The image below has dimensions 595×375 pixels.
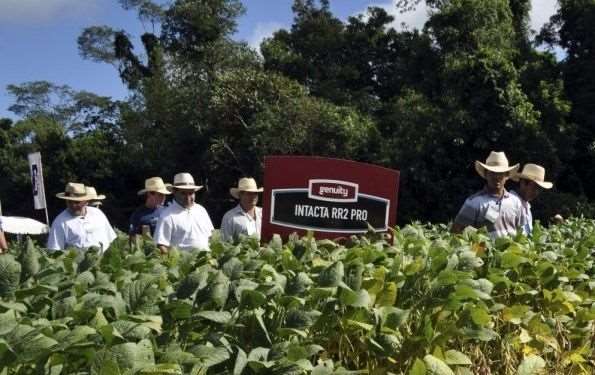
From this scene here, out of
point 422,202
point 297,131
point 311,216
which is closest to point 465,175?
point 422,202

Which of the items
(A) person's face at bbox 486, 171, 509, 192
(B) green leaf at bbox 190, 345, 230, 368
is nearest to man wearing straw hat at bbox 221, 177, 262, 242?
(A) person's face at bbox 486, 171, 509, 192

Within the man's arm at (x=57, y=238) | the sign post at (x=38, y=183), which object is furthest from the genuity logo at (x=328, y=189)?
the sign post at (x=38, y=183)

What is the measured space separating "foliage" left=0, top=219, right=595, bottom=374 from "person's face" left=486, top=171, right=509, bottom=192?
88.5 inches

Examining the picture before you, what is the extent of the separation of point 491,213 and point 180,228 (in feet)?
8.99

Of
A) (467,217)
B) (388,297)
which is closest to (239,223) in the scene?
(467,217)

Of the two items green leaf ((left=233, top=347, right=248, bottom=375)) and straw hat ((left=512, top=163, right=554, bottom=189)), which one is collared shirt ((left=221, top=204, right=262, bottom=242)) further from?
green leaf ((left=233, top=347, right=248, bottom=375))

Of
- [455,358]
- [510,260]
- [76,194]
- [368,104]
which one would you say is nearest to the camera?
[455,358]

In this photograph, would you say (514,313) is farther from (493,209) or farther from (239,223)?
(239,223)

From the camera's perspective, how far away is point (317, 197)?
4.60m

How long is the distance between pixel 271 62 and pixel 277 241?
26.3 m

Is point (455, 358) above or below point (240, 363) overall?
below

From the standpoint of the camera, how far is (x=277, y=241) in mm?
3721

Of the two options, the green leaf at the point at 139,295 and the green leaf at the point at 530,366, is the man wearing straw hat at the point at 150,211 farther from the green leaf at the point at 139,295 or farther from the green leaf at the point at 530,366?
the green leaf at the point at 139,295

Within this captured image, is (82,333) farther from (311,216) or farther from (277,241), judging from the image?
(311,216)
